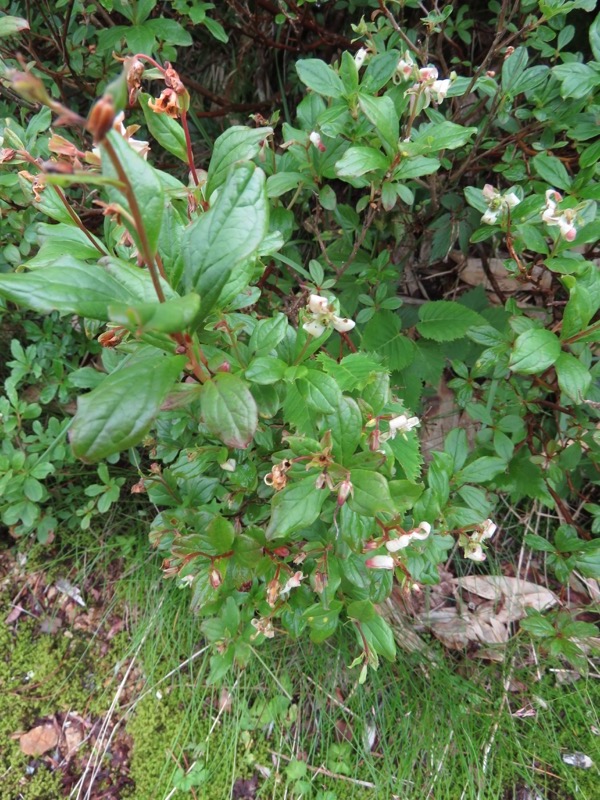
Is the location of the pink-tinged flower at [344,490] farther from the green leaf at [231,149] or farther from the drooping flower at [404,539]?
the green leaf at [231,149]

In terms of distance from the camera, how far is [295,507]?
67 cm

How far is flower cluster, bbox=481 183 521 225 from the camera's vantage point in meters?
0.88

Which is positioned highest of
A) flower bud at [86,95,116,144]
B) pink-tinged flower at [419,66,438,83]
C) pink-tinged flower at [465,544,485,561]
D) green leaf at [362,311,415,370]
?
flower bud at [86,95,116,144]

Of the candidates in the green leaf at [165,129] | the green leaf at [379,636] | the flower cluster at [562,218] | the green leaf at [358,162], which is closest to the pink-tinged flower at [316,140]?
the green leaf at [358,162]

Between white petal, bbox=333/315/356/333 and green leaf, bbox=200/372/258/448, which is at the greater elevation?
green leaf, bbox=200/372/258/448

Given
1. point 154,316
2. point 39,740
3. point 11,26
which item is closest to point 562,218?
point 154,316

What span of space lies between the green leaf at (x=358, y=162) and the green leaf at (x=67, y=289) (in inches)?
16.4

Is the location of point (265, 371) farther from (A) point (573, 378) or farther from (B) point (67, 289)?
(A) point (573, 378)

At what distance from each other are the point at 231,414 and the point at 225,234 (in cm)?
19

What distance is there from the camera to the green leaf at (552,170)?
0.98 metres

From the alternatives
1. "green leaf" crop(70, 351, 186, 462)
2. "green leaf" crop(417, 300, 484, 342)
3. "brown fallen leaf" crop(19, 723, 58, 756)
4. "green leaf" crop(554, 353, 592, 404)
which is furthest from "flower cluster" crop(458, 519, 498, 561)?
"brown fallen leaf" crop(19, 723, 58, 756)

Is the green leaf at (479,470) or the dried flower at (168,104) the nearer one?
the dried flower at (168,104)

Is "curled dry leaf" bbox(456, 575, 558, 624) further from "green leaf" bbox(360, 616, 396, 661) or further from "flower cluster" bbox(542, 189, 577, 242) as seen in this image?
"flower cluster" bbox(542, 189, 577, 242)

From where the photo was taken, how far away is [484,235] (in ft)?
3.33
